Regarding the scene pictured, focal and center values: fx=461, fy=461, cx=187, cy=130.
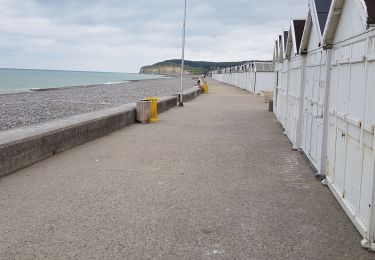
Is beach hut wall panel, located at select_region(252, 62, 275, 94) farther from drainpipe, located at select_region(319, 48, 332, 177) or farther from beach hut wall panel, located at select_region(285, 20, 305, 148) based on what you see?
drainpipe, located at select_region(319, 48, 332, 177)

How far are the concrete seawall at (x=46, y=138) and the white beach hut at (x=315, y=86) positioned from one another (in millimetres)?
5302

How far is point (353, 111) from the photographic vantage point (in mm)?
5871

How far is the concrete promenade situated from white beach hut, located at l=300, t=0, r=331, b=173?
48 centimetres

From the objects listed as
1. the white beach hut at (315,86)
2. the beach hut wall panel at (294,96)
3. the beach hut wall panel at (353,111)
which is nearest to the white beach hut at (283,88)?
the beach hut wall panel at (294,96)

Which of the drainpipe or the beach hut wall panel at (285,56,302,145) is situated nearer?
the drainpipe

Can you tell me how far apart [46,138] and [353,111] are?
6093 millimetres

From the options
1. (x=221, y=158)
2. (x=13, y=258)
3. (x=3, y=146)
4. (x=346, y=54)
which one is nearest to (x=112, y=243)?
(x=13, y=258)

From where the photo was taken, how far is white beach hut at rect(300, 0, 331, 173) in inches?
319

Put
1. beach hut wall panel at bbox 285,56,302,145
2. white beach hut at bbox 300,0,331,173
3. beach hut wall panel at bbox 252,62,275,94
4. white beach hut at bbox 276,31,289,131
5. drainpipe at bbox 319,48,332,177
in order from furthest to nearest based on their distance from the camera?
beach hut wall panel at bbox 252,62,275,94 < white beach hut at bbox 276,31,289,131 < beach hut wall panel at bbox 285,56,302,145 < white beach hut at bbox 300,0,331,173 < drainpipe at bbox 319,48,332,177

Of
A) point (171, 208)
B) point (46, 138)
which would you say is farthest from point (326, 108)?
point (46, 138)

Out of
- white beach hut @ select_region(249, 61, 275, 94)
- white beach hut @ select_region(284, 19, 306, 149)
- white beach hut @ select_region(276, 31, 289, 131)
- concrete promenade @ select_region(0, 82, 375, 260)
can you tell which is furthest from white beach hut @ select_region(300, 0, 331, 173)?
white beach hut @ select_region(249, 61, 275, 94)

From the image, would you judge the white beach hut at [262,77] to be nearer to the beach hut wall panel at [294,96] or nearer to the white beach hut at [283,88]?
the white beach hut at [283,88]

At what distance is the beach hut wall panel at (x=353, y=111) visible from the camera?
5090 mm

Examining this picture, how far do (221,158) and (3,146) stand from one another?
14.8ft
